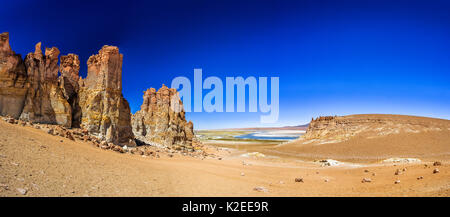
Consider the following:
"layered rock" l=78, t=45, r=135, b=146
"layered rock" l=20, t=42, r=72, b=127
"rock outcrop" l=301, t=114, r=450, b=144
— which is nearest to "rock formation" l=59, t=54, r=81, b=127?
"layered rock" l=78, t=45, r=135, b=146

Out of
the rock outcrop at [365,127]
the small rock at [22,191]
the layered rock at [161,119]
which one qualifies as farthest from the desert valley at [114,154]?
the rock outcrop at [365,127]

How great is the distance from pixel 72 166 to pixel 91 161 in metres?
1.34

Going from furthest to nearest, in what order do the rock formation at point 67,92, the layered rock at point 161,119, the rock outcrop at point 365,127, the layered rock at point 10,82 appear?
the rock outcrop at point 365,127, the layered rock at point 161,119, the rock formation at point 67,92, the layered rock at point 10,82

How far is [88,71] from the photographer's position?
21906 millimetres

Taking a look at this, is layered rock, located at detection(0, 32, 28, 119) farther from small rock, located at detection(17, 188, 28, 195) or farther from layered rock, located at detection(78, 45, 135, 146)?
small rock, located at detection(17, 188, 28, 195)

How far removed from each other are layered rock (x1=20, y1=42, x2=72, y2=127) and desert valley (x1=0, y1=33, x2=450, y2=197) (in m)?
0.06

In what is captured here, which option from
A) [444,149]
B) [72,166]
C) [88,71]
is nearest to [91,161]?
[72,166]

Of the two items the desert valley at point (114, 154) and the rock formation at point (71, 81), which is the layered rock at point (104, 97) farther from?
the rock formation at point (71, 81)

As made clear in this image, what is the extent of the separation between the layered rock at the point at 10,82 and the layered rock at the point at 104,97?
5083 millimetres

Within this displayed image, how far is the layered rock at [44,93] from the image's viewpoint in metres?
15.6

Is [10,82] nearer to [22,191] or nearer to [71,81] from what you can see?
[71,81]

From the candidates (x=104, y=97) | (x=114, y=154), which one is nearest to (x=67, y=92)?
(x=104, y=97)

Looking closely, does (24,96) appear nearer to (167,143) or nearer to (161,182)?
(161,182)

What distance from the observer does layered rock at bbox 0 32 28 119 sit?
14.5 metres
